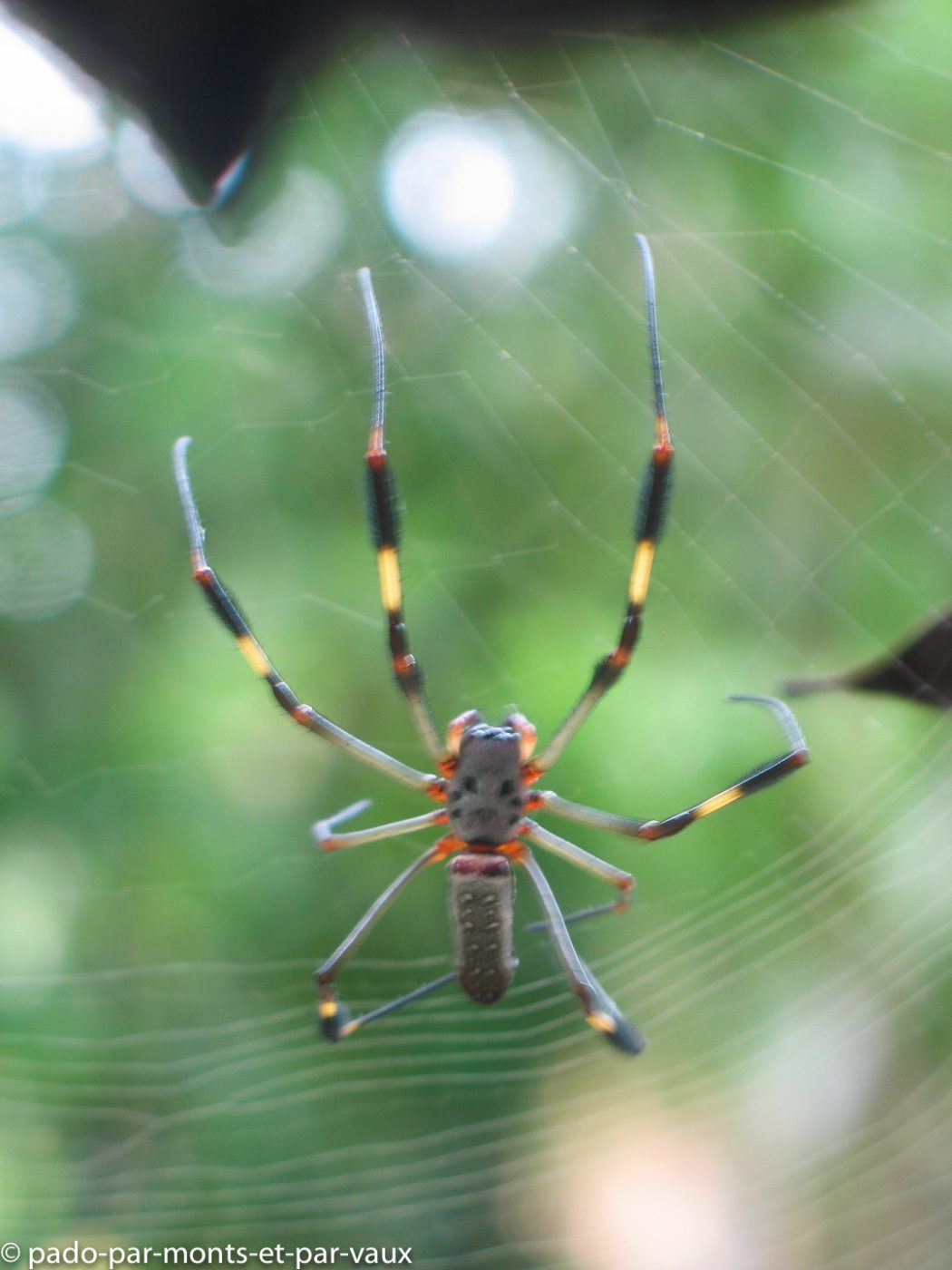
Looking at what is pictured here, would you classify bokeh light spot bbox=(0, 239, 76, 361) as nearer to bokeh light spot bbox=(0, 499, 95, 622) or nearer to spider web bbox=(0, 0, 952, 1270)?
spider web bbox=(0, 0, 952, 1270)

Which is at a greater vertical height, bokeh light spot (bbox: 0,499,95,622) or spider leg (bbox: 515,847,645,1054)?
spider leg (bbox: 515,847,645,1054)

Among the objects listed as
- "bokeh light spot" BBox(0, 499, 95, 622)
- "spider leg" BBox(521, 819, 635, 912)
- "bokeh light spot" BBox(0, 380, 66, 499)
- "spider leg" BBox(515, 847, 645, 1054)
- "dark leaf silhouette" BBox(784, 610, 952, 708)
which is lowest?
"bokeh light spot" BBox(0, 499, 95, 622)

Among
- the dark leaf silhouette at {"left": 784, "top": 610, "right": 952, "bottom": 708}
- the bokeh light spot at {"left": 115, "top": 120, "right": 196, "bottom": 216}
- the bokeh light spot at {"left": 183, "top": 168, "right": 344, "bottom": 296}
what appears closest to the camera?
the dark leaf silhouette at {"left": 784, "top": 610, "right": 952, "bottom": 708}

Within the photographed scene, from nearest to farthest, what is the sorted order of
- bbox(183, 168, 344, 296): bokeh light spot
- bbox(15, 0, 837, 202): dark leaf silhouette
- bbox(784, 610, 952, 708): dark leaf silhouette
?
bbox(784, 610, 952, 708): dark leaf silhouette
bbox(15, 0, 837, 202): dark leaf silhouette
bbox(183, 168, 344, 296): bokeh light spot

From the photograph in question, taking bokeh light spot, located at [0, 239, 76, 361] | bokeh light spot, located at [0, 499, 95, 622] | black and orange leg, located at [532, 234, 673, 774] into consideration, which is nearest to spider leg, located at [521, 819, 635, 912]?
black and orange leg, located at [532, 234, 673, 774]

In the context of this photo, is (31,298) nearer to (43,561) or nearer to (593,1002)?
(43,561)

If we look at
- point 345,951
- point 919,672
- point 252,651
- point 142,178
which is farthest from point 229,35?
point 345,951

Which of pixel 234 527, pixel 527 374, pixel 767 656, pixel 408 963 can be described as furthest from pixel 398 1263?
pixel 527 374
